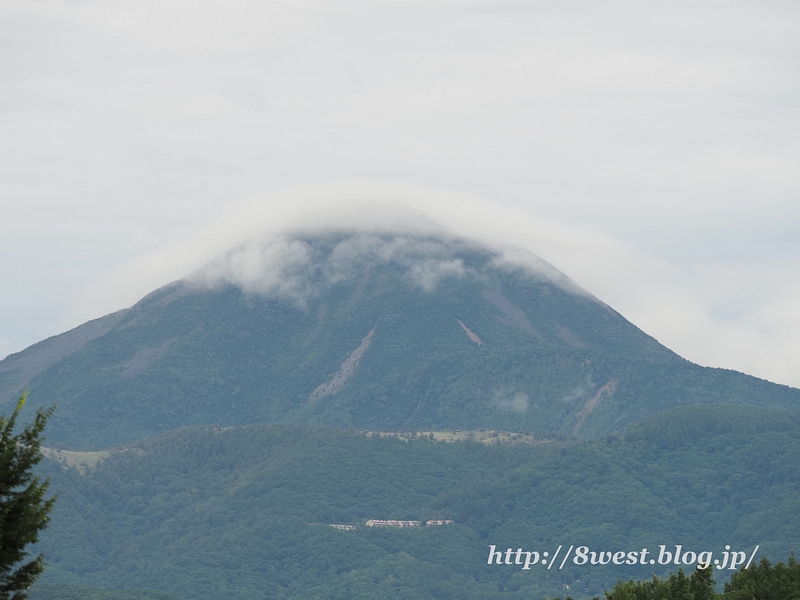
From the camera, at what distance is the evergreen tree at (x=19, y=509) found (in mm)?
46094

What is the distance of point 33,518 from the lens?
46406 millimetres

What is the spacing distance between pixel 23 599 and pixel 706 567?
71.0 m

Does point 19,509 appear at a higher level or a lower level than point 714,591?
higher

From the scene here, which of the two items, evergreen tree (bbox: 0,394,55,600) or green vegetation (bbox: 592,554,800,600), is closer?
evergreen tree (bbox: 0,394,55,600)

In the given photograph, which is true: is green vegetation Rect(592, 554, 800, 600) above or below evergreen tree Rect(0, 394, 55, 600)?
below

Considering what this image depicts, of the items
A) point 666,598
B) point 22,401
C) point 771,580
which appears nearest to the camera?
point 22,401

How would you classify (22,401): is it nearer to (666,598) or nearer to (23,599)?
(23,599)

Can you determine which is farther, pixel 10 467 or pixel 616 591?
pixel 616 591

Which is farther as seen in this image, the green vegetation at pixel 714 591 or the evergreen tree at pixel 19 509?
the green vegetation at pixel 714 591

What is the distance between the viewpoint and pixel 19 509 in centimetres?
4631

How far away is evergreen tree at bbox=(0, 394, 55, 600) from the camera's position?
46.1 metres

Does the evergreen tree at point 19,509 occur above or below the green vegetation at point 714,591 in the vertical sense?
above

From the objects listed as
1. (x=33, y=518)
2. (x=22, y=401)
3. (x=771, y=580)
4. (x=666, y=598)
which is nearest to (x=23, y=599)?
(x=33, y=518)

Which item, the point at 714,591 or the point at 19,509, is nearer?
the point at 19,509
